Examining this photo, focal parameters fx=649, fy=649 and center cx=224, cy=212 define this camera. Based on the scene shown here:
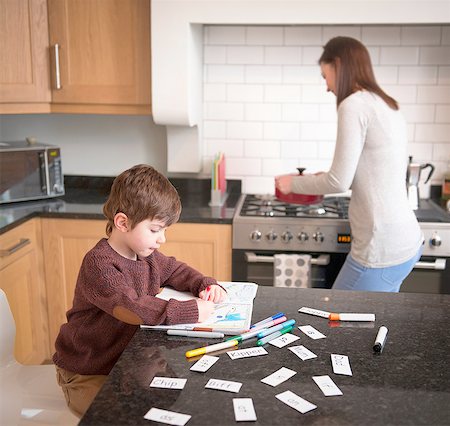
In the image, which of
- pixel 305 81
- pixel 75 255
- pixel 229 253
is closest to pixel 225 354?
pixel 229 253

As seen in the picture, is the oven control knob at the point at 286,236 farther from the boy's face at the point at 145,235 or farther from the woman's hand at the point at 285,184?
the boy's face at the point at 145,235

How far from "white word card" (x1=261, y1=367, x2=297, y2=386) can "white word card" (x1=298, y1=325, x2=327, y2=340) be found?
202mm

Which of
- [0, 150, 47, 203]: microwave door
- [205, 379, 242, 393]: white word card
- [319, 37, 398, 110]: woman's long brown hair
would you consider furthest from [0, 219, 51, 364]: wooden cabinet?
[205, 379, 242, 393]: white word card

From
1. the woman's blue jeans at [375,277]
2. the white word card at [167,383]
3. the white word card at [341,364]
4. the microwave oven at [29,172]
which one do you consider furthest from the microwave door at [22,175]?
the white word card at [341,364]

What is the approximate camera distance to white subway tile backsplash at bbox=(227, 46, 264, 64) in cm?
356

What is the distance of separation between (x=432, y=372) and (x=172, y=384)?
57cm

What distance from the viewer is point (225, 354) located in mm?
1503

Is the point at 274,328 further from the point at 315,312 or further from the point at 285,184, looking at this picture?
the point at 285,184

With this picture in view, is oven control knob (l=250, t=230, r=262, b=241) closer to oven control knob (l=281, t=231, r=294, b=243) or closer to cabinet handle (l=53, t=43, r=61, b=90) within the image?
oven control knob (l=281, t=231, r=294, b=243)

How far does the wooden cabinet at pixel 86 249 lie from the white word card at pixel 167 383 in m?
1.79

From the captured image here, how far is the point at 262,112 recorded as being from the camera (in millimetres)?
3625

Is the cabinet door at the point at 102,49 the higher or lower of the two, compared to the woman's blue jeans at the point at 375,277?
higher

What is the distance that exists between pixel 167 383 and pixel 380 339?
54cm

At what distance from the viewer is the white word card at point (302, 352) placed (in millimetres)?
1492
